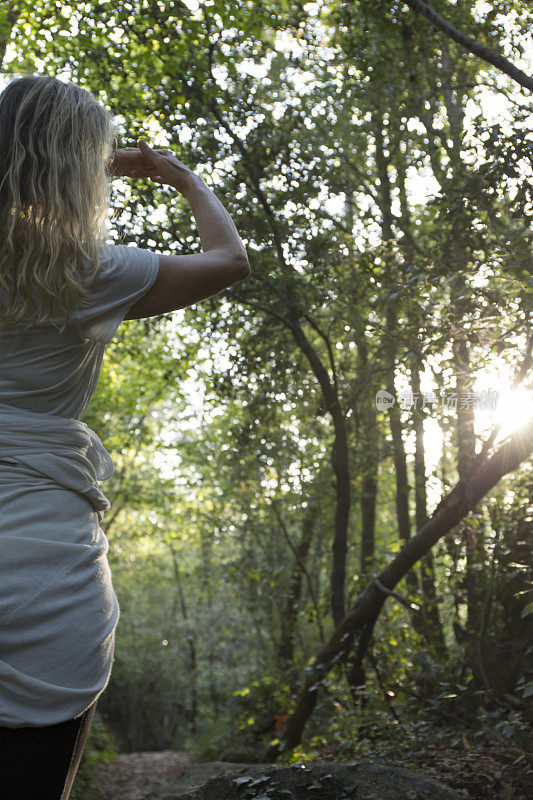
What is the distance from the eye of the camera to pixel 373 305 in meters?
5.54

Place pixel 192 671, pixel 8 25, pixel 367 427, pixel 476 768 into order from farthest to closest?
pixel 192 671, pixel 367 427, pixel 8 25, pixel 476 768

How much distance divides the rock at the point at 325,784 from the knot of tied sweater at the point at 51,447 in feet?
8.42

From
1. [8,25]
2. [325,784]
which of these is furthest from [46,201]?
[8,25]

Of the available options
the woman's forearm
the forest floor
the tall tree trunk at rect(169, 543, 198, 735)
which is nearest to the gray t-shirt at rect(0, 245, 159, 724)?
the woman's forearm

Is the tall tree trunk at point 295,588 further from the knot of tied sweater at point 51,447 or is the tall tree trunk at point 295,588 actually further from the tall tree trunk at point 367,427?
the knot of tied sweater at point 51,447

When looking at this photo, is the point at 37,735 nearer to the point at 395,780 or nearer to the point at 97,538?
the point at 97,538

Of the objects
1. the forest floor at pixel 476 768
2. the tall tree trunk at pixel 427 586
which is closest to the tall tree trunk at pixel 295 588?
the tall tree trunk at pixel 427 586

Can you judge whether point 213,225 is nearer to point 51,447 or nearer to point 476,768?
point 51,447

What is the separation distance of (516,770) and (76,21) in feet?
20.6

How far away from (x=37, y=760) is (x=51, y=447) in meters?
0.54

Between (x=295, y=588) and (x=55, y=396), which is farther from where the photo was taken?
(x=295, y=588)

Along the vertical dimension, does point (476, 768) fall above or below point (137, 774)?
above

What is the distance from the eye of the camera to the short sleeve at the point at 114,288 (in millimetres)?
1522

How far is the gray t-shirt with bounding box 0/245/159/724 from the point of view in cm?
132
